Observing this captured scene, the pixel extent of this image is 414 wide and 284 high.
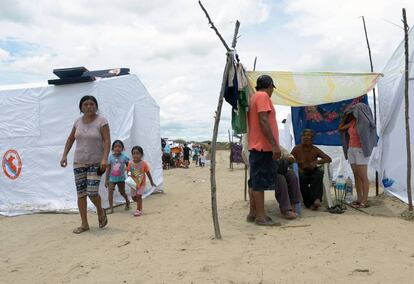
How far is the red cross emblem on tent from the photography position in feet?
22.1

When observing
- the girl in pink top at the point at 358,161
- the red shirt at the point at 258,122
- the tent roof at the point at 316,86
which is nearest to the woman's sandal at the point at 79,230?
the red shirt at the point at 258,122

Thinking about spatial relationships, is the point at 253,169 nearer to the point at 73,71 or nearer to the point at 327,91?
the point at 327,91

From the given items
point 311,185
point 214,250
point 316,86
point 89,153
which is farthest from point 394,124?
point 89,153

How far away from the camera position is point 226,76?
14.1 feet

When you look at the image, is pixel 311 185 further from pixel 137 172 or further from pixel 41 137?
pixel 41 137

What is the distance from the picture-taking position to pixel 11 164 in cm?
677

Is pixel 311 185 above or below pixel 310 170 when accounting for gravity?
below

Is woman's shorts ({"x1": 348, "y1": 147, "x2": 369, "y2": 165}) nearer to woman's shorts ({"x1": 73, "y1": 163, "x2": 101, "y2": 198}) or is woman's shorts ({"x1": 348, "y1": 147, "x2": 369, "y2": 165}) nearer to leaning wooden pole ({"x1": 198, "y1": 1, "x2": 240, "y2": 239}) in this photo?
leaning wooden pole ({"x1": 198, "y1": 1, "x2": 240, "y2": 239})

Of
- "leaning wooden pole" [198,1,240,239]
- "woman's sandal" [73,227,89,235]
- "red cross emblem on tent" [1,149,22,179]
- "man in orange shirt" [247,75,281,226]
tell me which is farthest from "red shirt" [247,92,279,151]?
"red cross emblem on tent" [1,149,22,179]

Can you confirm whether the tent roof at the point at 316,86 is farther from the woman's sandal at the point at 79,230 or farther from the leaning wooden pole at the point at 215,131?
the woman's sandal at the point at 79,230

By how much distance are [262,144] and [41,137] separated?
157 inches

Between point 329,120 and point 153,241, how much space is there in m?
3.75

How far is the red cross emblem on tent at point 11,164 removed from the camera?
6730 millimetres

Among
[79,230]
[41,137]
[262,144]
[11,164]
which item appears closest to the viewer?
[262,144]
